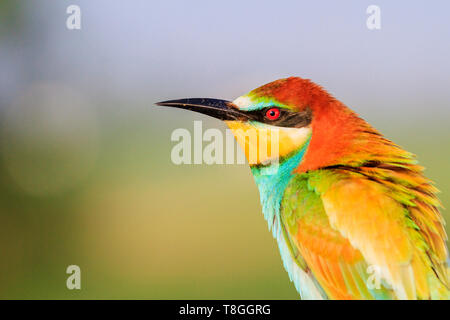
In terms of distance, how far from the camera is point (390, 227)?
3.31ft

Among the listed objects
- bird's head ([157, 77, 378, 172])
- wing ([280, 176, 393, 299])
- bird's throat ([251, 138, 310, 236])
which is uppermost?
bird's head ([157, 77, 378, 172])

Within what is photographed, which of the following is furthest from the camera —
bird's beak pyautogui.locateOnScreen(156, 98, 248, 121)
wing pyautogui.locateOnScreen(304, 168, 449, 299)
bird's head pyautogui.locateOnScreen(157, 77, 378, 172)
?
bird's beak pyautogui.locateOnScreen(156, 98, 248, 121)

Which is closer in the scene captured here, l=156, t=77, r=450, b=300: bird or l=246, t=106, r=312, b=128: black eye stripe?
l=156, t=77, r=450, b=300: bird

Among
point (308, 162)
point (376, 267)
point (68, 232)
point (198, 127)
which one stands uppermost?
point (198, 127)

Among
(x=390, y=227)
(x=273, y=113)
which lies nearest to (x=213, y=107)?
(x=273, y=113)

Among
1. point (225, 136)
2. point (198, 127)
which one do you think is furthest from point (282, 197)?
point (198, 127)

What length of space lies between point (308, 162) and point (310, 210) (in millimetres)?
137

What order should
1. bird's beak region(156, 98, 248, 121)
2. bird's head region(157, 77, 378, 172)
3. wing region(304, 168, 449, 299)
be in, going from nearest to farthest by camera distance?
1. wing region(304, 168, 449, 299)
2. bird's head region(157, 77, 378, 172)
3. bird's beak region(156, 98, 248, 121)

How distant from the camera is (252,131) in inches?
49.3

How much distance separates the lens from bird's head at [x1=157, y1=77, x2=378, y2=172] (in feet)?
3.80

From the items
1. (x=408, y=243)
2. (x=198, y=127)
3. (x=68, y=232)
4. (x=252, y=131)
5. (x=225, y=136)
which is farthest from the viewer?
(x=68, y=232)

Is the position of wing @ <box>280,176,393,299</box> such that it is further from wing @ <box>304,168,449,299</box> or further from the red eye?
the red eye

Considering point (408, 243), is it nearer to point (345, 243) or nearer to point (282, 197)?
point (345, 243)

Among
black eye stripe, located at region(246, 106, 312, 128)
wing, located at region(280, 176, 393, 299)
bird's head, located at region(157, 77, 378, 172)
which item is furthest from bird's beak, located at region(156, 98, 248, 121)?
wing, located at region(280, 176, 393, 299)
